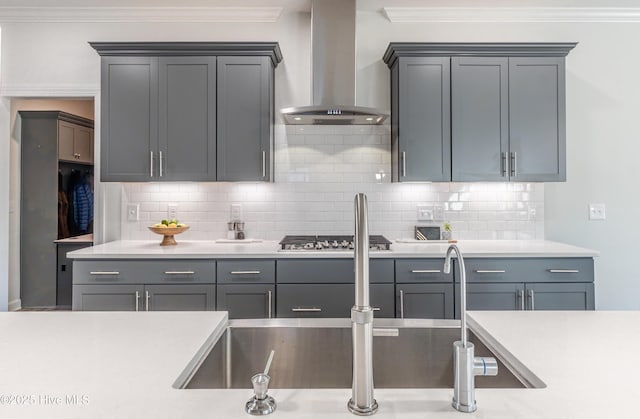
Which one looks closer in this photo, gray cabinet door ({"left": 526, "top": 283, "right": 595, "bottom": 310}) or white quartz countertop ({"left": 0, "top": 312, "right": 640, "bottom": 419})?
white quartz countertop ({"left": 0, "top": 312, "right": 640, "bottom": 419})

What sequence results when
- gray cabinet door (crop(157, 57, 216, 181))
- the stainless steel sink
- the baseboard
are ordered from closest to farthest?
the stainless steel sink → gray cabinet door (crop(157, 57, 216, 181)) → the baseboard

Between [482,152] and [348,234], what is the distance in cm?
123

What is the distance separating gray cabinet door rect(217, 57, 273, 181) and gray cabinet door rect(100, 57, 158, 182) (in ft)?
1.68

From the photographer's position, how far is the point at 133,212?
340 centimetres

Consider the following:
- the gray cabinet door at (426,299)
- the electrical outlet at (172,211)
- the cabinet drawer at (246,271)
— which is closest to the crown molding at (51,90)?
the electrical outlet at (172,211)

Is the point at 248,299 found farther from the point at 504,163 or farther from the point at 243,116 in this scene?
the point at 504,163

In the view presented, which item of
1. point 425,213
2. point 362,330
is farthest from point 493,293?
point 362,330

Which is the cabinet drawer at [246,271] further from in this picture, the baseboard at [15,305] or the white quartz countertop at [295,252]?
the baseboard at [15,305]

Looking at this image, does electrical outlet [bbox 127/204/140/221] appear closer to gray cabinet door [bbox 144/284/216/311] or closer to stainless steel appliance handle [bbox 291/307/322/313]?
gray cabinet door [bbox 144/284/216/311]

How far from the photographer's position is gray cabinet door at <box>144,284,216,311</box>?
273 centimetres

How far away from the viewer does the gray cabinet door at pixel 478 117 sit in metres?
3.04

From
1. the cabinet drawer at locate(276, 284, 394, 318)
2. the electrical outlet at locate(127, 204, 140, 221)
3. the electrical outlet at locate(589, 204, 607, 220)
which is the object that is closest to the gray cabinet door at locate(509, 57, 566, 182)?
the electrical outlet at locate(589, 204, 607, 220)

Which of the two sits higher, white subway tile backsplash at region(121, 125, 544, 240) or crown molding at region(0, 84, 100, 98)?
crown molding at region(0, 84, 100, 98)

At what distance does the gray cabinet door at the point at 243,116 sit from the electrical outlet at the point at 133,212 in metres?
0.91
